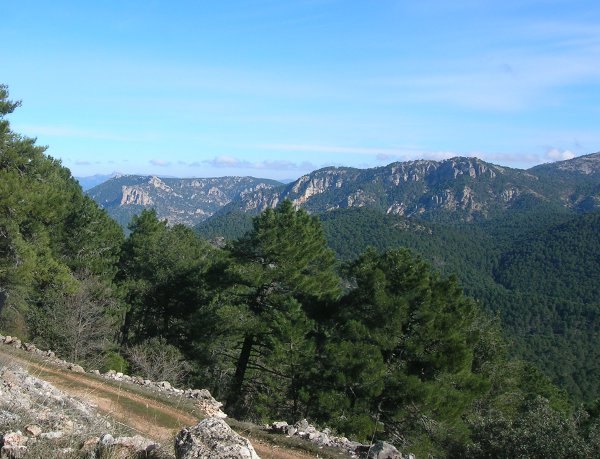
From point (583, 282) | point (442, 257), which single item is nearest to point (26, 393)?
point (583, 282)

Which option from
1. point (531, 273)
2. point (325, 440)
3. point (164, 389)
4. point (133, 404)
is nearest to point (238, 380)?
point (164, 389)

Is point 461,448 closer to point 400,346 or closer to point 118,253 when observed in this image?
point 400,346

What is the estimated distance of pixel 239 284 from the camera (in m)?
18.7

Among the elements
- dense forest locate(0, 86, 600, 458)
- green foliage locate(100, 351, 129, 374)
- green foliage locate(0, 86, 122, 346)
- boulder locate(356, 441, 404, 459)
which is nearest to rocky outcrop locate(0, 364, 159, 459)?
boulder locate(356, 441, 404, 459)

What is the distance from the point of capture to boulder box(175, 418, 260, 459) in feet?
14.3

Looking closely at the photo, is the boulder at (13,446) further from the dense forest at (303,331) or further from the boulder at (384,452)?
the dense forest at (303,331)

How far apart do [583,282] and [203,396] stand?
149 m

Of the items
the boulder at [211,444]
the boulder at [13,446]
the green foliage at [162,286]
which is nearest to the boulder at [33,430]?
the boulder at [13,446]

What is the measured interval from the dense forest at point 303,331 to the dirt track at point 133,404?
4587 mm

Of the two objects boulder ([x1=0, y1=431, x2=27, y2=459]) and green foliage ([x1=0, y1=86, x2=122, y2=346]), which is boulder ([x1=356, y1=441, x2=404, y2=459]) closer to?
boulder ([x1=0, y1=431, x2=27, y2=459])

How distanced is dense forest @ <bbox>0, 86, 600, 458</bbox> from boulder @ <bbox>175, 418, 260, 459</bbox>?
890 cm

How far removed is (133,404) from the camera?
11359 millimetres

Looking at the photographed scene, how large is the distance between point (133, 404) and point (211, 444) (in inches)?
303

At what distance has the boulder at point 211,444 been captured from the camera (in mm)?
4352
